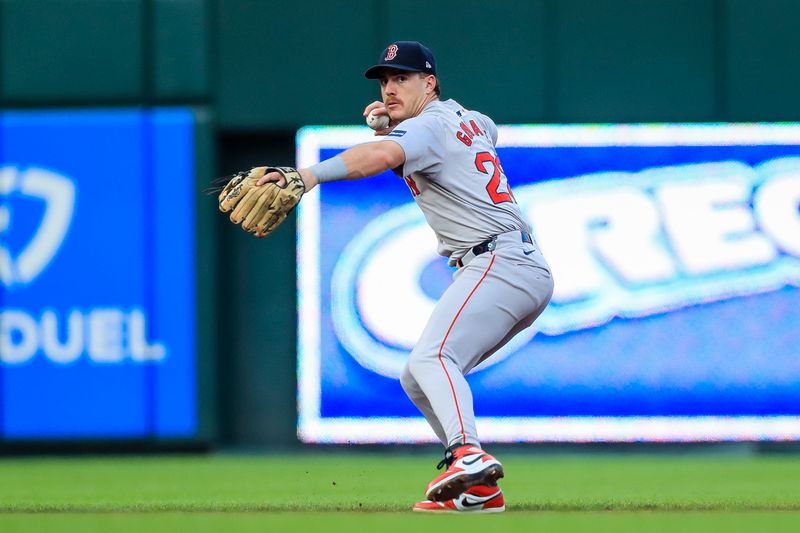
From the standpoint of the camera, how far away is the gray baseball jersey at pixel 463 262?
5.30 metres

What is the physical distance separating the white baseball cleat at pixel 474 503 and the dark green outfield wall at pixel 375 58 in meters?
5.05

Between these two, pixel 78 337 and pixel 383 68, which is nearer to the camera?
pixel 383 68

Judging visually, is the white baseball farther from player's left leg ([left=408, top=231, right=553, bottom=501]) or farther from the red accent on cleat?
the red accent on cleat

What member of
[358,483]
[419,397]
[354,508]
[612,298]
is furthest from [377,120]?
[612,298]

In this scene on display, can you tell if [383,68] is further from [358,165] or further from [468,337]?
[468,337]

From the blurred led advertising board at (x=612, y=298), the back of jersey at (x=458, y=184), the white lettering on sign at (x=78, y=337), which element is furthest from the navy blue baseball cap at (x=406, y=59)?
the white lettering on sign at (x=78, y=337)

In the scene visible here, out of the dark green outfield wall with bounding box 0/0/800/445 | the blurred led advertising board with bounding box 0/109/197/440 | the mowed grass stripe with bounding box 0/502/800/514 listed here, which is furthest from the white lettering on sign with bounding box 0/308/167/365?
the mowed grass stripe with bounding box 0/502/800/514

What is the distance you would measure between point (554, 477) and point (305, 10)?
4381 millimetres

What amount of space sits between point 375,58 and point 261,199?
5.34m

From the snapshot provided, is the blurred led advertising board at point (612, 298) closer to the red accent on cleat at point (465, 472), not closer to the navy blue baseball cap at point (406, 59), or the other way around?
the navy blue baseball cap at point (406, 59)

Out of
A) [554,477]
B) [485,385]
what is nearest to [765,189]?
[485,385]

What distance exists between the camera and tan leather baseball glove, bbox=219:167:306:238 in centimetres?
506

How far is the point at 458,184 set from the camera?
552 cm

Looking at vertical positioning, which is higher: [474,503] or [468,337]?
[468,337]
